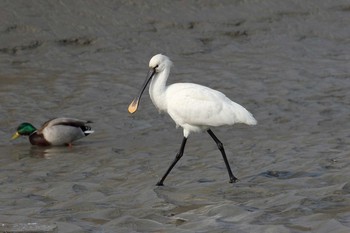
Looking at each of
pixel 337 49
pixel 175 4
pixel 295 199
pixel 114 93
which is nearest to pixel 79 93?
pixel 114 93

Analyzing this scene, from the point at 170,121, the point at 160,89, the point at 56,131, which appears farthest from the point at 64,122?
Answer: the point at 160,89

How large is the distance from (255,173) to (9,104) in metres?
4.67

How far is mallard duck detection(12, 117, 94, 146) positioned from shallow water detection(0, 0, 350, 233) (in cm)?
15

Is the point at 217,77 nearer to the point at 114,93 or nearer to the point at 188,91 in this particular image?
the point at 114,93

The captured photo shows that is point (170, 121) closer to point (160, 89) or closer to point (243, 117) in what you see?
point (160, 89)

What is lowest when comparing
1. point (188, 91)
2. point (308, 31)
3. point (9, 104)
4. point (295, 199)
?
point (295, 199)

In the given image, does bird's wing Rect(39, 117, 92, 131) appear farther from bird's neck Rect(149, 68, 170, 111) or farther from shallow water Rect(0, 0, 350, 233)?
bird's neck Rect(149, 68, 170, 111)

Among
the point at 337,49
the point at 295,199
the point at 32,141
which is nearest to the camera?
the point at 295,199

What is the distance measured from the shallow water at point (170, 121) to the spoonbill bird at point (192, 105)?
548 mm

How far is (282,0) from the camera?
688 inches

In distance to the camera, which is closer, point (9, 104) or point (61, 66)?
point (9, 104)

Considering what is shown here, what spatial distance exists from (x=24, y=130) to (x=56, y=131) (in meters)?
0.39

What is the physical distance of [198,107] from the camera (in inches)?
358

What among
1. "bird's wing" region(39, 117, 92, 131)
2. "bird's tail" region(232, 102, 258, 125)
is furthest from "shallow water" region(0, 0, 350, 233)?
"bird's tail" region(232, 102, 258, 125)
